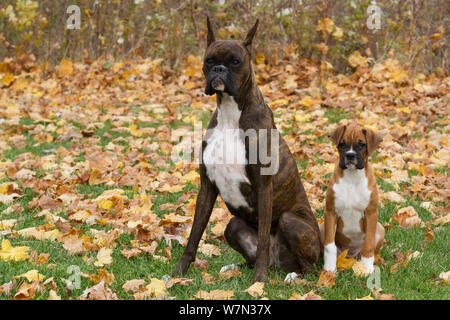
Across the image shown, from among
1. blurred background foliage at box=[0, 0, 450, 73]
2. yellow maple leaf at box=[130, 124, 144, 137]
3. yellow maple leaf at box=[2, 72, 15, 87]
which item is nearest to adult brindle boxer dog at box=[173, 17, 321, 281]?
yellow maple leaf at box=[130, 124, 144, 137]

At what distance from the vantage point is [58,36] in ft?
39.7

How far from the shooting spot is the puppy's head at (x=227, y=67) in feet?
11.8

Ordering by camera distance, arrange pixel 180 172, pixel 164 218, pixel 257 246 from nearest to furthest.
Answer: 1. pixel 257 246
2. pixel 164 218
3. pixel 180 172

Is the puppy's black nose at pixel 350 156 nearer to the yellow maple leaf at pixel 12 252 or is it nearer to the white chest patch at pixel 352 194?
the white chest patch at pixel 352 194

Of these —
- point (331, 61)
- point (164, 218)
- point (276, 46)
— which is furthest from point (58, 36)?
point (164, 218)

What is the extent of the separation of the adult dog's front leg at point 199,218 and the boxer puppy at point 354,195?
0.90 meters

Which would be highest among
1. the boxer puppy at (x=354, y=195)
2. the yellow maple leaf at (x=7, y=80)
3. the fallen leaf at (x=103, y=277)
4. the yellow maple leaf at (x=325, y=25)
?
the yellow maple leaf at (x=325, y=25)

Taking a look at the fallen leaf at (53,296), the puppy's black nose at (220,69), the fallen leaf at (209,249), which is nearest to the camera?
the fallen leaf at (53,296)

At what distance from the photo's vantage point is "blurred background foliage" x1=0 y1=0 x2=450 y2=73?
10453 mm

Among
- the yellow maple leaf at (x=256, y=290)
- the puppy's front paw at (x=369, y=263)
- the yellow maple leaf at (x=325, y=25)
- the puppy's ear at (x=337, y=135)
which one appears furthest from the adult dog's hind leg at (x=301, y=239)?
the yellow maple leaf at (x=325, y=25)

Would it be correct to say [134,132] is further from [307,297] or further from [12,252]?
[307,297]

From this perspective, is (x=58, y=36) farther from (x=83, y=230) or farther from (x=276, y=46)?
(x=83, y=230)

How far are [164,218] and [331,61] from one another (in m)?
6.79

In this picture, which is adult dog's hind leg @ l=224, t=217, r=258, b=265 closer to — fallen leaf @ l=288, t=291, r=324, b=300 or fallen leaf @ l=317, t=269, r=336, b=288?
fallen leaf @ l=317, t=269, r=336, b=288
